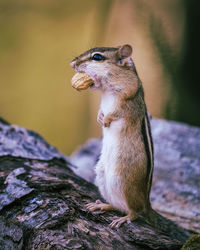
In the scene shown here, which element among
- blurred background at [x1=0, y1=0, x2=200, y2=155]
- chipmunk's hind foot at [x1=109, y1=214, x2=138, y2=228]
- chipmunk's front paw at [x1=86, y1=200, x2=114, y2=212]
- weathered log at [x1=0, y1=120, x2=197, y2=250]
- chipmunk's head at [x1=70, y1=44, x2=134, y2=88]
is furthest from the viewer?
blurred background at [x1=0, y1=0, x2=200, y2=155]

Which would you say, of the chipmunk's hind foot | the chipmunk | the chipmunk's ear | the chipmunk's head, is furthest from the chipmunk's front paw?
the chipmunk's ear

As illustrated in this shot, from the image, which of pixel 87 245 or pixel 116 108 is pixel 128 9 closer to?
pixel 116 108

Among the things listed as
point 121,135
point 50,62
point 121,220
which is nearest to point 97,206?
point 121,220

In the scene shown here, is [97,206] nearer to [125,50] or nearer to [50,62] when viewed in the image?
[125,50]

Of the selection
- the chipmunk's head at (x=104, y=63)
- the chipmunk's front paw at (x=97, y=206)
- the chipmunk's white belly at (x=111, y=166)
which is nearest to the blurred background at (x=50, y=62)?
the chipmunk's head at (x=104, y=63)

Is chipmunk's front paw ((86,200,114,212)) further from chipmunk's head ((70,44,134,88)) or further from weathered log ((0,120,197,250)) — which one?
chipmunk's head ((70,44,134,88))

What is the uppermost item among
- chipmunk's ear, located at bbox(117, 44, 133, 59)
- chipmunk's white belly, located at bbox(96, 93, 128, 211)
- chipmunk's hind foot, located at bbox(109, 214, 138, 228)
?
chipmunk's ear, located at bbox(117, 44, 133, 59)

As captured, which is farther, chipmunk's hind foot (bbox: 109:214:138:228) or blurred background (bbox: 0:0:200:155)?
blurred background (bbox: 0:0:200:155)

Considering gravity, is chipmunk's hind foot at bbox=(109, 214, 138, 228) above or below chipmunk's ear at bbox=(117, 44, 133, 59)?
below

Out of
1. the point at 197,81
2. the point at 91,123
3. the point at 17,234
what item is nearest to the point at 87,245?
the point at 17,234
